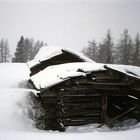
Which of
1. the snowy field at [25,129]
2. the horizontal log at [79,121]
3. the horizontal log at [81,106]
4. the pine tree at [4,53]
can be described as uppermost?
the horizontal log at [81,106]

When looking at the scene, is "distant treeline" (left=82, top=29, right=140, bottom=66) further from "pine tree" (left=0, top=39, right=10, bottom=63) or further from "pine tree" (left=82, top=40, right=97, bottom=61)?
"pine tree" (left=0, top=39, right=10, bottom=63)

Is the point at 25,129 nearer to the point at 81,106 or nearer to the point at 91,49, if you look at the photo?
the point at 81,106

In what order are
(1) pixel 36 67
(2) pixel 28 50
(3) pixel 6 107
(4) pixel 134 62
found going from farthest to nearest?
(2) pixel 28 50
(4) pixel 134 62
(1) pixel 36 67
(3) pixel 6 107

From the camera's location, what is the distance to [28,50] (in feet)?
256

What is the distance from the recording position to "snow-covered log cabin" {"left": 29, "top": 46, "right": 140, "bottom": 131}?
41.9ft

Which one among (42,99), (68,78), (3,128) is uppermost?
(68,78)

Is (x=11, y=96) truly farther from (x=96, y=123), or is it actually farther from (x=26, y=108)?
(x=96, y=123)

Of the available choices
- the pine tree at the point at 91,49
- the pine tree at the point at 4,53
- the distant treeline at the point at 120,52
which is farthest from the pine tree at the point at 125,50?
the pine tree at the point at 4,53

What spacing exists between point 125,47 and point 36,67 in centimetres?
4324

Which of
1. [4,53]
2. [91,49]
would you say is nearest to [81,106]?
[91,49]

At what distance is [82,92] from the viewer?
44.2 feet

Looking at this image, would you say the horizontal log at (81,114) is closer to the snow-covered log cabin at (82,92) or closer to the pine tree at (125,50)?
the snow-covered log cabin at (82,92)

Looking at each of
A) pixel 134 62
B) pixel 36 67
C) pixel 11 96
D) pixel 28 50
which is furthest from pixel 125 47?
pixel 11 96

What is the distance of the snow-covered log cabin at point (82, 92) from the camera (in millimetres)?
12781
